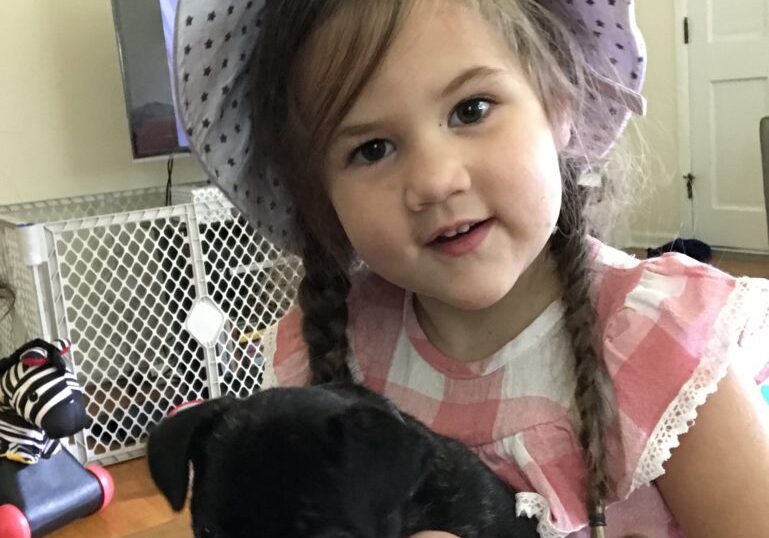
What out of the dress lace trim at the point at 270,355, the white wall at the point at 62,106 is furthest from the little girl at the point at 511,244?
the white wall at the point at 62,106

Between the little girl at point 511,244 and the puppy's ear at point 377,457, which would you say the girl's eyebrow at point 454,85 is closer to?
the little girl at point 511,244

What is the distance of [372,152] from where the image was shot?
779 millimetres

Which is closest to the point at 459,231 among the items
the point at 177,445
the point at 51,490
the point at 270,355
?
the point at 177,445

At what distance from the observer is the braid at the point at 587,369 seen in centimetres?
76

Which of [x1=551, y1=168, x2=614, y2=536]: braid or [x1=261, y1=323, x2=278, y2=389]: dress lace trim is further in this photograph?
[x1=261, y1=323, x2=278, y2=389]: dress lace trim

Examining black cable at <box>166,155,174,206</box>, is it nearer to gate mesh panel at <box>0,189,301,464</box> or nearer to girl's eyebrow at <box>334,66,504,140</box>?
gate mesh panel at <box>0,189,301,464</box>

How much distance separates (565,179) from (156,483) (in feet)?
1.74

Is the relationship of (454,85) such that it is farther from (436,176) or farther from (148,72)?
(148,72)

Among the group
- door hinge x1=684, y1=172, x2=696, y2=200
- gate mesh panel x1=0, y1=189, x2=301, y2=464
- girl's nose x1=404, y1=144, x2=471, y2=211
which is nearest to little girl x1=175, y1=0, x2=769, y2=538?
girl's nose x1=404, y1=144, x2=471, y2=211

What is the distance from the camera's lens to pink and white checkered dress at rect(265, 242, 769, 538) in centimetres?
74

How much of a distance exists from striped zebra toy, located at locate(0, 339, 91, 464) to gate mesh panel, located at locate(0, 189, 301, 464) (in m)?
0.32

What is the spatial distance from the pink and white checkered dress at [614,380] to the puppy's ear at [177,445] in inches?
9.5

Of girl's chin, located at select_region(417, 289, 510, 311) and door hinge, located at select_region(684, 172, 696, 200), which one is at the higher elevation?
girl's chin, located at select_region(417, 289, 510, 311)

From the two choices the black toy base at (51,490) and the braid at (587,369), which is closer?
the braid at (587,369)
